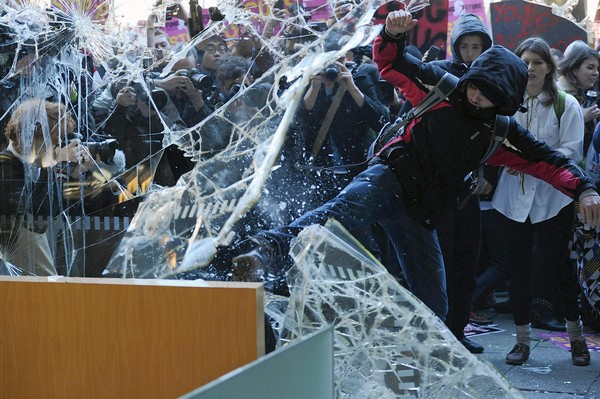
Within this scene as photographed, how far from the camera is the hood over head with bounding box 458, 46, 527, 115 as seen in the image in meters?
2.94

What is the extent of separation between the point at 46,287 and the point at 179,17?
1.18 metres

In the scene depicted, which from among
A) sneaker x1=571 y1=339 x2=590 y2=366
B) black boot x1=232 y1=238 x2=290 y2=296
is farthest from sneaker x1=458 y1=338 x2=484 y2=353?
black boot x1=232 y1=238 x2=290 y2=296

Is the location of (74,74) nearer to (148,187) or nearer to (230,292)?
(148,187)

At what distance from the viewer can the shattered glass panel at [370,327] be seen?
296 cm

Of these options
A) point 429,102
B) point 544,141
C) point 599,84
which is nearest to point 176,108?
point 429,102

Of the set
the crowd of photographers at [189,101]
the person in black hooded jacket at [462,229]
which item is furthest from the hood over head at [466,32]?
the crowd of photographers at [189,101]

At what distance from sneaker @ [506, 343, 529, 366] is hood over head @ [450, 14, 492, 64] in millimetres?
1155

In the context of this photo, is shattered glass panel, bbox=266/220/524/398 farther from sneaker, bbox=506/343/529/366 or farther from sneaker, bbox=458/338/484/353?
sneaker, bbox=506/343/529/366

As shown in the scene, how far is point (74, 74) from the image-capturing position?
137 inches

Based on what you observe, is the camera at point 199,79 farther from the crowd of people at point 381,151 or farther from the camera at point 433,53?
the camera at point 433,53

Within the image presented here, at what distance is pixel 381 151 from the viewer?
122 inches

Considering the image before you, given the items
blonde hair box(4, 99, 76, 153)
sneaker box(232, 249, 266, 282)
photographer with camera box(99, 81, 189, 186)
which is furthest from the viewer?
blonde hair box(4, 99, 76, 153)

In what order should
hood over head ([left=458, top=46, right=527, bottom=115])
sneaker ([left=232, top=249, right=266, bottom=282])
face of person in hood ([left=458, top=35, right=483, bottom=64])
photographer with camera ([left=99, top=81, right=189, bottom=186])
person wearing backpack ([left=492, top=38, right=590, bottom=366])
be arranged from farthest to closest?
1. photographer with camera ([left=99, top=81, right=189, bottom=186])
2. person wearing backpack ([left=492, top=38, right=590, bottom=366])
3. sneaker ([left=232, top=249, right=266, bottom=282])
4. face of person in hood ([left=458, top=35, right=483, bottom=64])
5. hood over head ([left=458, top=46, right=527, bottom=115])

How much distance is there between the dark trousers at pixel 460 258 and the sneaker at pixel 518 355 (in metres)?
0.29
